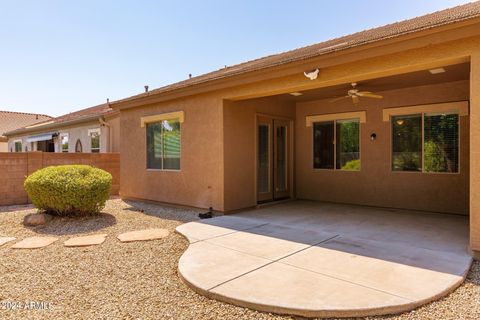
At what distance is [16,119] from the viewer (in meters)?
33.9

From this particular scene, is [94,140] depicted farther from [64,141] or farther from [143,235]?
[143,235]

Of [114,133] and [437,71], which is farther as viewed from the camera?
[114,133]

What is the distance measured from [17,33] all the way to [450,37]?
1421cm

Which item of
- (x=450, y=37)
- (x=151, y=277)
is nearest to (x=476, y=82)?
(x=450, y=37)

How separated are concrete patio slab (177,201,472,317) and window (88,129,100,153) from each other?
11155 millimetres

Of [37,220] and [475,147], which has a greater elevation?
[475,147]

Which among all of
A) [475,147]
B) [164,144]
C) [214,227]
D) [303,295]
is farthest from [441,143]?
[164,144]

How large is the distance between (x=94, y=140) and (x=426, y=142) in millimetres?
15045

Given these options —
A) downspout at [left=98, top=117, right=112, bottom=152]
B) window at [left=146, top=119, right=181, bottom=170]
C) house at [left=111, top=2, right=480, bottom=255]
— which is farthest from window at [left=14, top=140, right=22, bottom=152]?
window at [left=146, top=119, right=181, bottom=170]

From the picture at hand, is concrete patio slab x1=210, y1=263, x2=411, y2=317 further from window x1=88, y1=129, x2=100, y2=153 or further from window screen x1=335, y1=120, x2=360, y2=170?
window x1=88, y1=129, x2=100, y2=153

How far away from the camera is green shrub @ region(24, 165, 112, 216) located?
8141 millimetres

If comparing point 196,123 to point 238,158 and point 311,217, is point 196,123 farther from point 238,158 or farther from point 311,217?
point 311,217

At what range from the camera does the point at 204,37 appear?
1403 cm

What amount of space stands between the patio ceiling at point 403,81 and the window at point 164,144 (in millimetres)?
3605
